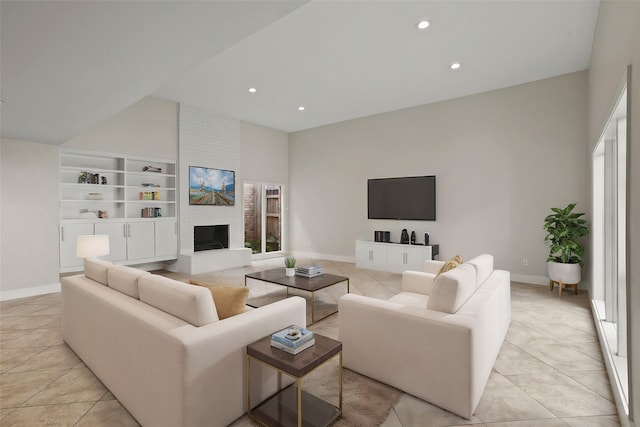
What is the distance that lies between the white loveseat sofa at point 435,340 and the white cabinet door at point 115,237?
4720 millimetres

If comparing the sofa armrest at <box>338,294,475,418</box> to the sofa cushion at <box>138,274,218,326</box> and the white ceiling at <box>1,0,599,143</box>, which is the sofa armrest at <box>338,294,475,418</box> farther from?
the white ceiling at <box>1,0,599,143</box>

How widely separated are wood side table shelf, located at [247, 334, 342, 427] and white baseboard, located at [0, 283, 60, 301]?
4.65 m

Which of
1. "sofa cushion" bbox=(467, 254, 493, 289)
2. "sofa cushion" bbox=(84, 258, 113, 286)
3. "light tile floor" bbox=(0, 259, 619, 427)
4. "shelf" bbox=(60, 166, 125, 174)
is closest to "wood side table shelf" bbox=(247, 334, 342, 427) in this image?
"light tile floor" bbox=(0, 259, 619, 427)

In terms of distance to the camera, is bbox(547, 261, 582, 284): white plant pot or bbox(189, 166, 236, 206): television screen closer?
bbox(547, 261, 582, 284): white plant pot

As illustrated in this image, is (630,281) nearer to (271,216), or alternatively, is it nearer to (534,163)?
(534,163)

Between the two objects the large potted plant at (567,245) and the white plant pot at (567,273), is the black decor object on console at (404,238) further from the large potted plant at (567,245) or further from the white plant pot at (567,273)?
the white plant pot at (567,273)

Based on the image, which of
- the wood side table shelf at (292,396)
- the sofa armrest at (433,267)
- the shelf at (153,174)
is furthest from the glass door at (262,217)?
the wood side table shelf at (292,396)

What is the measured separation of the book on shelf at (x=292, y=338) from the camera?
1803mm

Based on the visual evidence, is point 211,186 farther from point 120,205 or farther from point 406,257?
point 406,257

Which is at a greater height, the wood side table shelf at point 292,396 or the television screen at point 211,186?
the television screen at point 211,186

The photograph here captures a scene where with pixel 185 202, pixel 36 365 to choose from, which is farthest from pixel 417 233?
pixel 36 365

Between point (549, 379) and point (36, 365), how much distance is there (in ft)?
13.5

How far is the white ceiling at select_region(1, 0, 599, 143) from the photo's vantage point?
171cm

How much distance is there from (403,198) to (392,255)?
1.23m
